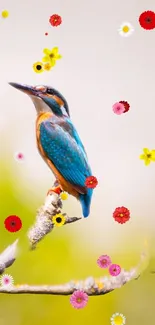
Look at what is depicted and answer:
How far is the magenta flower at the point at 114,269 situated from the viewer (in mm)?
1857

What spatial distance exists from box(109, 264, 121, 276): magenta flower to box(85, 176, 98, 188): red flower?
0.32 meters

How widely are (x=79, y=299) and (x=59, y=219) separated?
317 mm

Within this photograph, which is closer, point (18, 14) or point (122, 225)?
point (122, 225)

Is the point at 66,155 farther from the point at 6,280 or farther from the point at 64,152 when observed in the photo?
the point at 6,280

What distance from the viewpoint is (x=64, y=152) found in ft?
6.28

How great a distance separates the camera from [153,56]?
6.36ft

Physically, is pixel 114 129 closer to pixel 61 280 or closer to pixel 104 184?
pixel 104 184

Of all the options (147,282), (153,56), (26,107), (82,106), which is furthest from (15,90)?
(147,282)

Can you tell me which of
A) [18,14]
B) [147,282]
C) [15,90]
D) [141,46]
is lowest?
[147,282]

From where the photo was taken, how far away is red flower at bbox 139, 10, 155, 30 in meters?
1.94

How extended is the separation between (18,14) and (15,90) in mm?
325

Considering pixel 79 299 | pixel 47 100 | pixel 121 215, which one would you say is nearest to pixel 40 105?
pixel 47 100

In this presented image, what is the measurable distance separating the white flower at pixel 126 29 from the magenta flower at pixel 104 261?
0.89 m

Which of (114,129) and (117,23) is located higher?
(117,23)
